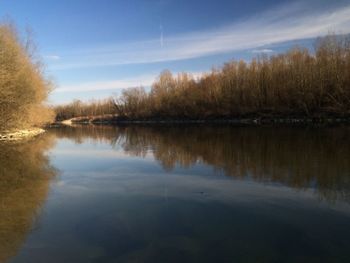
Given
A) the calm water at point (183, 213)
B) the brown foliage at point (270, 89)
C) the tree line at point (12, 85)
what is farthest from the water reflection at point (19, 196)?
the brown foliage at point (270, 89)

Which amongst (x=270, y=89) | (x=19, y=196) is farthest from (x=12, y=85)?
(x=270, y=89)

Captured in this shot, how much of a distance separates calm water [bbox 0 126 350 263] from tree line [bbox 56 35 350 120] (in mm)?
35582

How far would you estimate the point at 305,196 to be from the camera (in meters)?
9.45

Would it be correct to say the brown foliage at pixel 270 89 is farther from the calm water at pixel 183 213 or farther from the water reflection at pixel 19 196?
the water reflection at pixel 19 196

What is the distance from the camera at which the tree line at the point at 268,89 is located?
47.8 m

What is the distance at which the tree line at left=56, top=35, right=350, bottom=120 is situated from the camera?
47791mm

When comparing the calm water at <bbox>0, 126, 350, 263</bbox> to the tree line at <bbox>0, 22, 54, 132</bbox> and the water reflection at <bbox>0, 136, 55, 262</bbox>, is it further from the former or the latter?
the tree line at <bbox>0, 22, 54, 132</bbox>

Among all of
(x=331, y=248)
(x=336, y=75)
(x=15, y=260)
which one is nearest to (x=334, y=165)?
(x=331, y=248)

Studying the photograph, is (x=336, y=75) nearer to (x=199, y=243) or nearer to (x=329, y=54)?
(x=329, y=54)

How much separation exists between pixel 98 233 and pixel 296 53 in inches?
2140

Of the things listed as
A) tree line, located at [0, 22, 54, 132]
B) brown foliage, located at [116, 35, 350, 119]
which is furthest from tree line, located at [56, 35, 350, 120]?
tree line, located at [0, 22, 54, 132]

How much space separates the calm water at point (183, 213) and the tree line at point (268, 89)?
35.6 metres

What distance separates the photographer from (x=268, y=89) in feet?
192

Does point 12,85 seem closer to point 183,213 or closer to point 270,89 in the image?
point 183,213
